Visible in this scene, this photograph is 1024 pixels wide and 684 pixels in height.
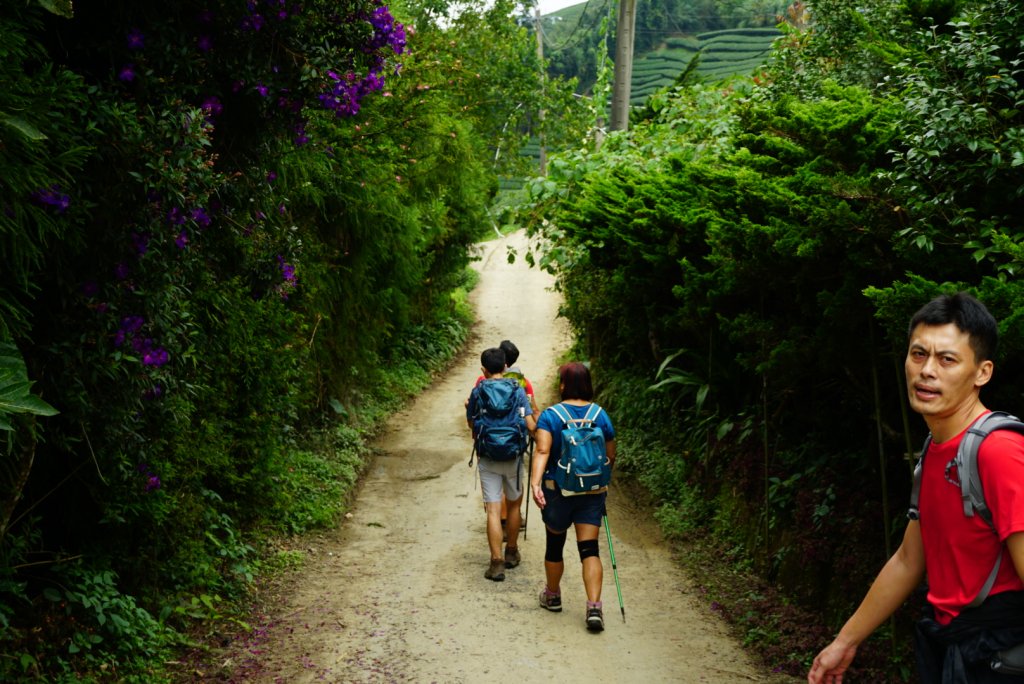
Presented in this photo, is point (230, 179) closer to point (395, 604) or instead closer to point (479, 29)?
point (395, 604)

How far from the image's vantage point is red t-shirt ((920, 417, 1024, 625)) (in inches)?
94.9

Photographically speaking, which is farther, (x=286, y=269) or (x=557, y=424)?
(x=286, y=269)

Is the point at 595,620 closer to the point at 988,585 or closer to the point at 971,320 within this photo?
the point at 988,585

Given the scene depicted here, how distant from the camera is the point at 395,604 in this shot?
7.14 meters

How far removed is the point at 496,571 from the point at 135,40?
4810mm

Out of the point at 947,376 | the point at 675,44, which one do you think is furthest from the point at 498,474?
the point at 675,44

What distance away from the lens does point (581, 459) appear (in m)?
6.45

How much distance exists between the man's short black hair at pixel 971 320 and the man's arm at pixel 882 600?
57 cm

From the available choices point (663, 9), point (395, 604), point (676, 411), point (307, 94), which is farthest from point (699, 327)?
point (663, 9)

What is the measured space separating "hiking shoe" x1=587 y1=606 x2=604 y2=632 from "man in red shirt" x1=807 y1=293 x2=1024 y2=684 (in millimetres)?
3890

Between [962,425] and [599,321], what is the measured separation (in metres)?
11.4

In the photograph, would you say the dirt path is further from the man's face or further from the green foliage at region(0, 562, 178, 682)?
the man's face

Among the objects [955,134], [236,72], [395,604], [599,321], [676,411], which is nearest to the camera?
[955,134]

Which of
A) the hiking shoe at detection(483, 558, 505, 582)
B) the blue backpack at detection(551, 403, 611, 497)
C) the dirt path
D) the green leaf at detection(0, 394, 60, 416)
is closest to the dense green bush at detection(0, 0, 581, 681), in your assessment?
the green leaf at detection(0, 394, 60, 416)
